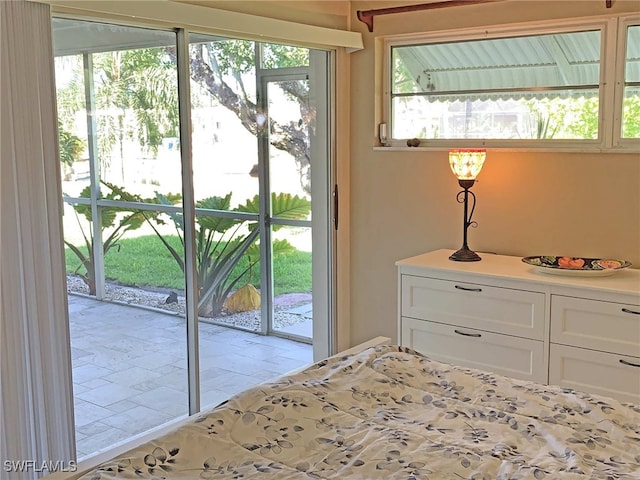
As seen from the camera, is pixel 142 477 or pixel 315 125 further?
pixel 315 125

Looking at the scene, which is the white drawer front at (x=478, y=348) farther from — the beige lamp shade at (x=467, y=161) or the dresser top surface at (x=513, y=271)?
the beige lamp shade at (x=467, y=161)

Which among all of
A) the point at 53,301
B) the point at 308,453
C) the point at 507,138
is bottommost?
the point at 308,453

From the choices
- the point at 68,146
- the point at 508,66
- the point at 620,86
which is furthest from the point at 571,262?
the point at 68,146

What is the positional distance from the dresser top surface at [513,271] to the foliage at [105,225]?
1.31 metres

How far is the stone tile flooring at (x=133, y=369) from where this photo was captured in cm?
305

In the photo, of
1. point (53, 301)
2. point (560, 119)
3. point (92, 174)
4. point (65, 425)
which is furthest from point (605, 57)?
point (65, 425)

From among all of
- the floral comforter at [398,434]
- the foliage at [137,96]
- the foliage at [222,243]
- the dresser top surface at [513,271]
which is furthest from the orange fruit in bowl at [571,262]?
the foliage at [137,96]

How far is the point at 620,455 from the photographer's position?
1685 mm

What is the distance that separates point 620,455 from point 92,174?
231 centimetres

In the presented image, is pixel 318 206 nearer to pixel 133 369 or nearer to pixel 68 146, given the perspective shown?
pixel 133 369

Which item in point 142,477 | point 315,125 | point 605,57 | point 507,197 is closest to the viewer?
point 142,477

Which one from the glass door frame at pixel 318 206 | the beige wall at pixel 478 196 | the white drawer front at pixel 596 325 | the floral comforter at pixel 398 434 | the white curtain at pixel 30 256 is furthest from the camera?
the glass door frame at pixel 318 206

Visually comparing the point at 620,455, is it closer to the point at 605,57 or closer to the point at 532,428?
the point at 532,428

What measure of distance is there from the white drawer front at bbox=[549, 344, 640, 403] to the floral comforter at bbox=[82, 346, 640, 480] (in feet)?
3.04
